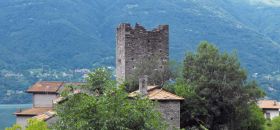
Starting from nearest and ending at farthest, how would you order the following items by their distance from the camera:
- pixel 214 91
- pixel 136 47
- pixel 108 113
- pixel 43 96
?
pixel 108 113 < pixel 214 91 < pixel 136 47 < pixel 43 96

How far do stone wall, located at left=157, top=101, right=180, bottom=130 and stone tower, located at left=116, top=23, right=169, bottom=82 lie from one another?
54.4 ft

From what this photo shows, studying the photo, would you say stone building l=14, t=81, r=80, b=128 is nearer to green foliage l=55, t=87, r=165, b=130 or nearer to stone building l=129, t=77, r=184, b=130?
stone building l=129, t=77, r=184, b=130

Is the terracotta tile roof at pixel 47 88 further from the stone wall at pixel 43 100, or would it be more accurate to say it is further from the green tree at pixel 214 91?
the green tree at pixel 214 91

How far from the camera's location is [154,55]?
63344mm

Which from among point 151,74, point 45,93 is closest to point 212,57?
point 151,74

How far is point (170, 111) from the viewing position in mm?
44469

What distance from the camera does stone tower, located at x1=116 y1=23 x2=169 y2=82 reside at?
61.9 metres

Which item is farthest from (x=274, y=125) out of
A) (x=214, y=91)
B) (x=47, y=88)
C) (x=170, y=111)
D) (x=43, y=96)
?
(x=170, y=111)

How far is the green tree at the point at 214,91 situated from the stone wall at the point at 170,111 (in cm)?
494

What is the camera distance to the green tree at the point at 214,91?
5053 centimetres

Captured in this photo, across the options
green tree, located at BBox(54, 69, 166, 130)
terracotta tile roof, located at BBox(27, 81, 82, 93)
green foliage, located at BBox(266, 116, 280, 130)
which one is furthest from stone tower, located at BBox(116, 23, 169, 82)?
green tree, located at BBox(54, 69, 166, 130)

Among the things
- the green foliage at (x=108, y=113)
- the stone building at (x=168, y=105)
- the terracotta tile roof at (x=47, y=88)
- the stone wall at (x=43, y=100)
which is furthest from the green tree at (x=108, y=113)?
the terracotta tile roof at (x=47, y=88)

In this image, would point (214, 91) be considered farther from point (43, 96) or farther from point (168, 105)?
point (43, 96)

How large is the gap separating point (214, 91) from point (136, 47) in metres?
→ 12.4
